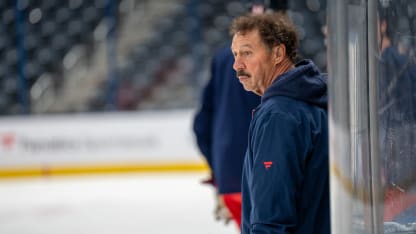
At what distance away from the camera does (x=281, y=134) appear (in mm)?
1263

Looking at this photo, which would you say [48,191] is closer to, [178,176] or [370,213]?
[178,176]

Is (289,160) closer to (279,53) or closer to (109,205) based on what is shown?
(279,53)

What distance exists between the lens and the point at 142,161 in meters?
6.21

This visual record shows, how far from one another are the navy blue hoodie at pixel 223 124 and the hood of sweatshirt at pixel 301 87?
13.1 inches

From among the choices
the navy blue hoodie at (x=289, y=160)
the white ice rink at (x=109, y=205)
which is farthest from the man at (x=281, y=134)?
the white ice rink at (x=109, y=205)

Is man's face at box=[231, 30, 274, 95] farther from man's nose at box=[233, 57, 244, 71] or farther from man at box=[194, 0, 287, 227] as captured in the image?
man at box=[194, 0, 287, 227]

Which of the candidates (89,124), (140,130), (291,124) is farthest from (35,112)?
(291,124)

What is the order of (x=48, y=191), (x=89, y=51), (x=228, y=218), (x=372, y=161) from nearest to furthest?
(x=372, y=161)
(x=228, y=218)
(x=48, y=191)
(x=89, y=51)

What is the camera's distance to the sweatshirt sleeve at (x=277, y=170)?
126cm

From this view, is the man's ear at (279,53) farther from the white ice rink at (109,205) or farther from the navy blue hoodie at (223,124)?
the white ice rink at (109,205)

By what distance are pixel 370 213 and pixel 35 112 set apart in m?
5.37

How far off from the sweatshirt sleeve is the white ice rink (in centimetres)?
281

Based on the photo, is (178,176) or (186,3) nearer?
(178,176)

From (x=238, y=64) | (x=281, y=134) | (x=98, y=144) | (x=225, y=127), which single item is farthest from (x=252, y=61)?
(x=98, y=144)
